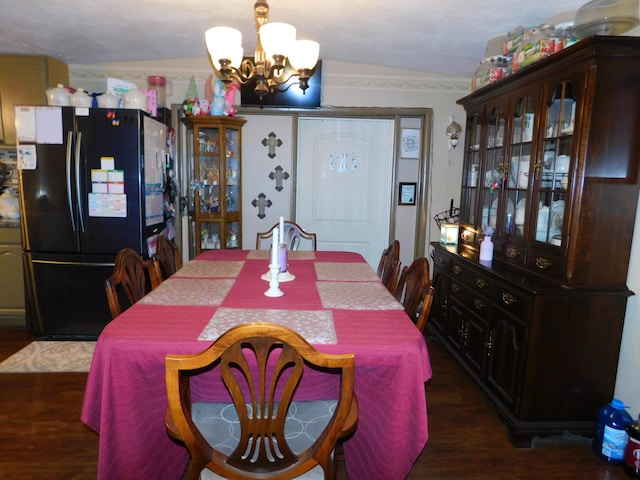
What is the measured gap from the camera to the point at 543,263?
224cm

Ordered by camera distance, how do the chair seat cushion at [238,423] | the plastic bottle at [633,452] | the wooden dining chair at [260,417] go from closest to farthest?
the wooden dining chair at [260,417] → the chair seat cushion at [238,423] → the plastic bottle at [633,452]

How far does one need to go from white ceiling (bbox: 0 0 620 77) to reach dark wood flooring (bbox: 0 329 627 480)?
2.26 meters

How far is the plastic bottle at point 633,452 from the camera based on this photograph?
6.23ft

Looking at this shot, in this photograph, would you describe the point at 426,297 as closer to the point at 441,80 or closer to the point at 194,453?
the point at 194,453

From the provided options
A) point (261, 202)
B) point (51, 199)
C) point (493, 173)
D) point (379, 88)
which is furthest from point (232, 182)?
point (493, 173)

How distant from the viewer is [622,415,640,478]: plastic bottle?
1.90 m

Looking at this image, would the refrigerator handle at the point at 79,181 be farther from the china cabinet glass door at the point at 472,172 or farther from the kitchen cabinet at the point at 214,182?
the china cabinet glass door at the point at 472,172

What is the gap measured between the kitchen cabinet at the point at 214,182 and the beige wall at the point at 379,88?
0.43m

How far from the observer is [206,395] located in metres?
1.66

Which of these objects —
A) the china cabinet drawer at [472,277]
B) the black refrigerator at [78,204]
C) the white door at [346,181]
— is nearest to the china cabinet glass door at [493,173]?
the china cabinet drawer at [472,277]

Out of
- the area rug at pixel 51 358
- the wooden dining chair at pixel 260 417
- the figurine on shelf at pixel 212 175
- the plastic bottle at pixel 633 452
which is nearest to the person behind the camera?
the wooden dining chair at pixel 260 417

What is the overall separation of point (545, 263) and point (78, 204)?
10.1 feet

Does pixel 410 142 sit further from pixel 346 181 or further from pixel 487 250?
pixel 487 250

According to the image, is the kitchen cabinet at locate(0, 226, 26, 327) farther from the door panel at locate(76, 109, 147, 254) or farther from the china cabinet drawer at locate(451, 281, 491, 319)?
the china cabinet drawer at locate(451, 281, 491, 319)
